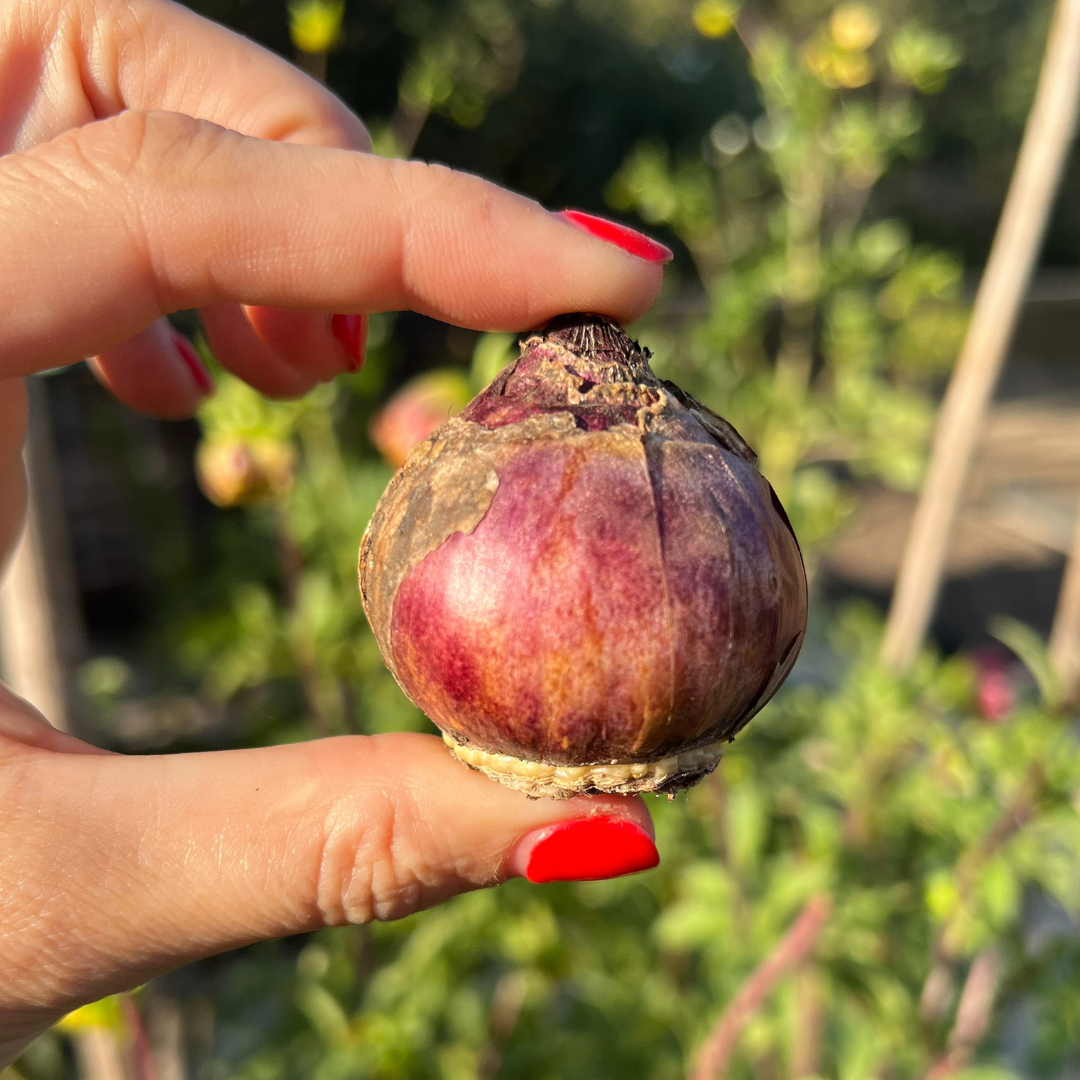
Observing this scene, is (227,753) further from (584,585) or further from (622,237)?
(622,237)

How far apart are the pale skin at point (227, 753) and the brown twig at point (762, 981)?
588 mm

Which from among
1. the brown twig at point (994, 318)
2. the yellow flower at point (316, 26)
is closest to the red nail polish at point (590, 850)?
the brown twig at point (994, 318)

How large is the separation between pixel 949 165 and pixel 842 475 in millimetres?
7051

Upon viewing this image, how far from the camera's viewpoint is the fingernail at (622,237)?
102 cm

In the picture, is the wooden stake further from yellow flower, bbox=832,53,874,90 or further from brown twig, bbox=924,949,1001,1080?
yellow flower, bbox=832,53,874,90

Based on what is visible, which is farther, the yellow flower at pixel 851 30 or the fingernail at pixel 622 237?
the yellow flower at pixel 851 30

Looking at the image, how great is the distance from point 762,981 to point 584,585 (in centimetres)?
87

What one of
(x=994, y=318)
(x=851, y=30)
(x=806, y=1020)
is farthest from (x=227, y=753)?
(x=851, y=30)

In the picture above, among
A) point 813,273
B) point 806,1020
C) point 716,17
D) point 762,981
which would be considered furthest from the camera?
point 813,273

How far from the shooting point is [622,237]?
102cm

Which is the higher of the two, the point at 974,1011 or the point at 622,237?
the point at 622,237

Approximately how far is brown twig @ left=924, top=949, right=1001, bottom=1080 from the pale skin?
0.99 meters

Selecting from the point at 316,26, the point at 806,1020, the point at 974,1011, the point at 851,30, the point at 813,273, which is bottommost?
the point at 806,1020

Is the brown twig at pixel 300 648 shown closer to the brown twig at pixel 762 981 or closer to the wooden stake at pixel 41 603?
the wooden stake at pixel 41 603
